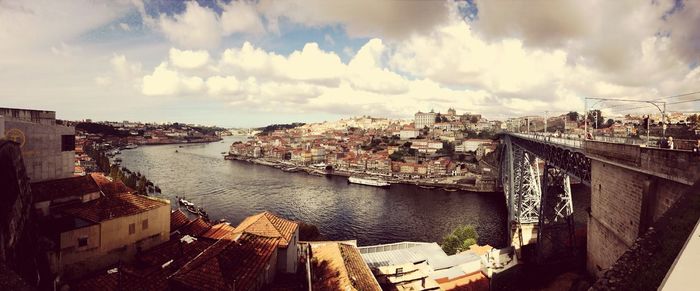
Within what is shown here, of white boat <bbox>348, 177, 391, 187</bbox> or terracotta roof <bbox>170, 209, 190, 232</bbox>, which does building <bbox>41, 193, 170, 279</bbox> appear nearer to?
terracotta roof <bbox>170, 209, 190, 232</bbox>

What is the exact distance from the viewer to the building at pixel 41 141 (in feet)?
31.3

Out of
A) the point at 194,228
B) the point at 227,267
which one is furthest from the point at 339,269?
the point at 194,228

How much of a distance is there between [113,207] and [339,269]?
20.8 feet

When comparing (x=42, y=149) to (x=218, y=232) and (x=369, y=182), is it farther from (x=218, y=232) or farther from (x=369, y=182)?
(x=369, y=182)

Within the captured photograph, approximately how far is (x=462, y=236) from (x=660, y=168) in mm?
14415

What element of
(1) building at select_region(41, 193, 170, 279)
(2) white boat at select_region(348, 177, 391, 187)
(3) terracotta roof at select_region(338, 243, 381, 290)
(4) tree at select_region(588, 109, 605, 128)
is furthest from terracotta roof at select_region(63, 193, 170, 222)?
(2) white boat at select_region(348, 177, 391, 187)

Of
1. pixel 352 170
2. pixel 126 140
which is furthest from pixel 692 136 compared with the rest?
pixel 126 140

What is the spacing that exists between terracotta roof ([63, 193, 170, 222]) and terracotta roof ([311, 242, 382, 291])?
4.90 m

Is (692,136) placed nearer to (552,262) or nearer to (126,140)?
(552,262)

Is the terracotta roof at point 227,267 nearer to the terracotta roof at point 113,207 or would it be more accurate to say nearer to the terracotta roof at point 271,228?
the terracotta roof at point 271,228

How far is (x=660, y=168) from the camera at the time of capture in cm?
675

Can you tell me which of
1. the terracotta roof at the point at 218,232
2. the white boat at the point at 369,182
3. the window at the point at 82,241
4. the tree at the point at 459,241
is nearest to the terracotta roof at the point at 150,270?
the terracotta roof at the point at 218,232

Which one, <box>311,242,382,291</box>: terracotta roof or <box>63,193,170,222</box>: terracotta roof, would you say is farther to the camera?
<box>311,242,382,291</box>: terracotta roof

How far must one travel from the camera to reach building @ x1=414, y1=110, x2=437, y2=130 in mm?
122812
